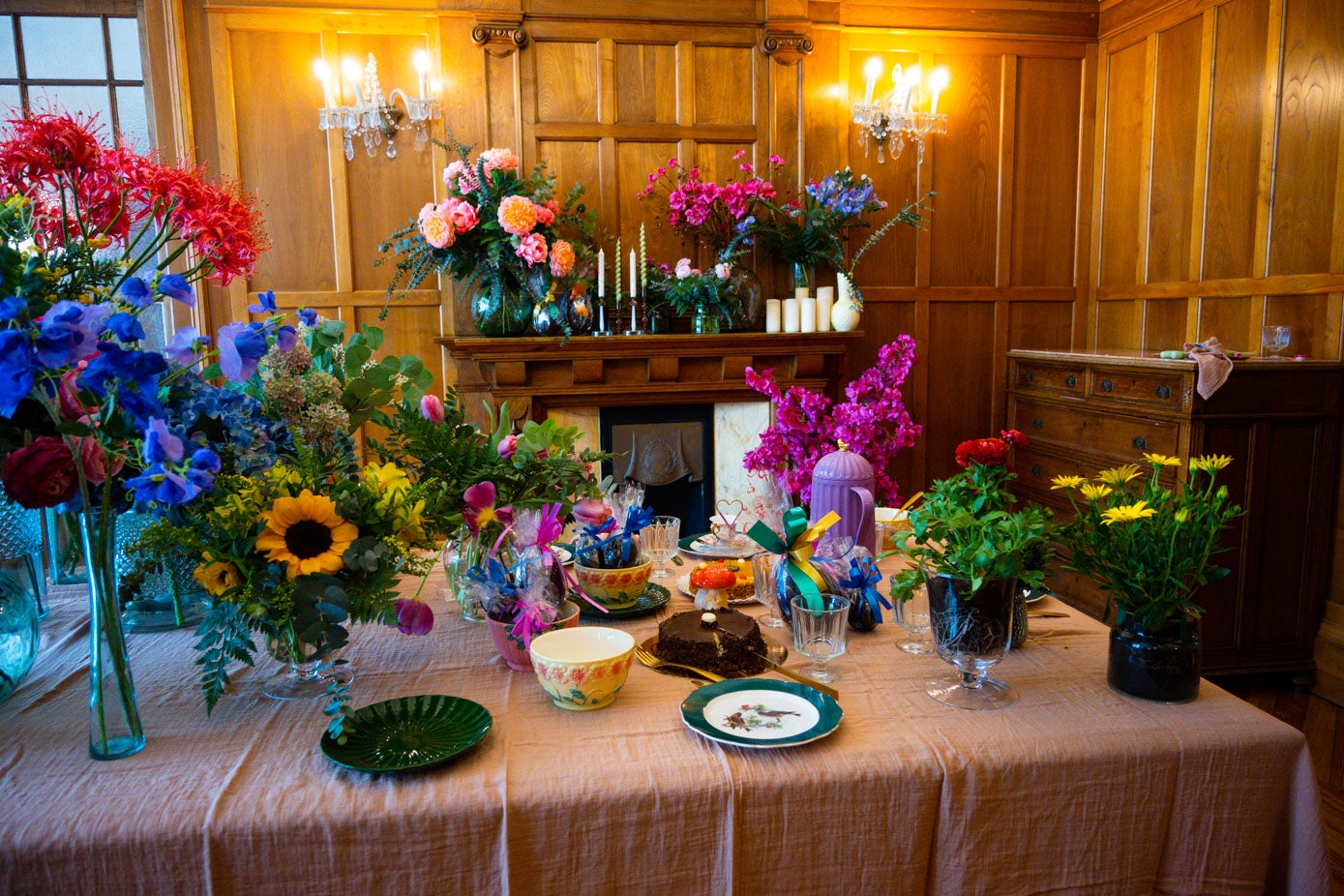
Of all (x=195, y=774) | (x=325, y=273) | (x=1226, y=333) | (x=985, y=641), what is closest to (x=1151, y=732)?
(x=985, y=641)

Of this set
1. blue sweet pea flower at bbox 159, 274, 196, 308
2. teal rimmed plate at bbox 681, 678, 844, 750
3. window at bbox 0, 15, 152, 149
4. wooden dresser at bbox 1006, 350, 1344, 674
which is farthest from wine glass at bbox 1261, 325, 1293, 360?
window at bbox 0, 15, 152, 149

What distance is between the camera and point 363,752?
3.18 ft

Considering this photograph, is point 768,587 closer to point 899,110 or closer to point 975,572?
point 975,572

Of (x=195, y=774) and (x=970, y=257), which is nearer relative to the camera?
(x=195, y=774)

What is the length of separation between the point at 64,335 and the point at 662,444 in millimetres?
2810

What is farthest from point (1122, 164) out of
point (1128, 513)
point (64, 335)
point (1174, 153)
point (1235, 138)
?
point (64, 335)

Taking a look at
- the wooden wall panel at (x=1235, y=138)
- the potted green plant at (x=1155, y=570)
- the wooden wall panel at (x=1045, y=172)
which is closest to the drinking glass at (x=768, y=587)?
the potted green plant at (x=1155, y=570)

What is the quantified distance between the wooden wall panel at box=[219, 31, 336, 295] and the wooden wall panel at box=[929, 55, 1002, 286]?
2.49 m

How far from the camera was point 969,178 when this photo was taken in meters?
3.72

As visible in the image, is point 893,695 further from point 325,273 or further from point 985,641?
point 325,273

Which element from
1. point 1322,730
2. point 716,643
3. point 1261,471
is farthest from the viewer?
point 1261,471

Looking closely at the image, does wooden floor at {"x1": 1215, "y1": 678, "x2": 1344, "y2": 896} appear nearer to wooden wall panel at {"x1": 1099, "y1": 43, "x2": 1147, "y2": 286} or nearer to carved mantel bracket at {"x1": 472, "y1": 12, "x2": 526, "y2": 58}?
wooden wall panel at {"x1": 1099, "y1": 43, "x2": 1147, "y2": 286}

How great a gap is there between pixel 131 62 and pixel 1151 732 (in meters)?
3.90

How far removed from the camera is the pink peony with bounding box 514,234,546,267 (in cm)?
309
